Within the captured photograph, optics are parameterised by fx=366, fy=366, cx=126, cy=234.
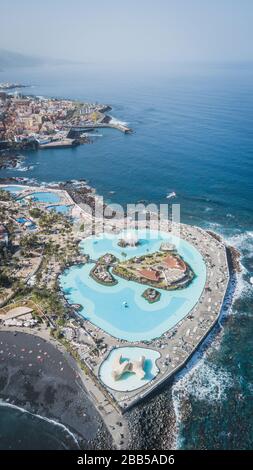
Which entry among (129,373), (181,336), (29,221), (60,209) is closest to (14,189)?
(60,209)

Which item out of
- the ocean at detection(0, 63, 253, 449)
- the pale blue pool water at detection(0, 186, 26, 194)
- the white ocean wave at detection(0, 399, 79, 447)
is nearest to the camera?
the white ocean wave at detection(0, 399, 79, 447)

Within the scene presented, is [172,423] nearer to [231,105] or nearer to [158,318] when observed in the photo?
[158,318]

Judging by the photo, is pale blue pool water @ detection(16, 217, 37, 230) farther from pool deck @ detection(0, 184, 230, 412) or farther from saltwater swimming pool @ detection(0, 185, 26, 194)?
pool deck @ detection(0, 184, 230, 412)

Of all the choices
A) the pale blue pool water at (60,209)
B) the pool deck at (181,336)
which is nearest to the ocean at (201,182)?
the pool deck at (181,336)

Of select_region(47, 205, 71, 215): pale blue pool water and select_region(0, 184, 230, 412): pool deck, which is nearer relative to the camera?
select_region(0, 184, 230, 412): pool deck

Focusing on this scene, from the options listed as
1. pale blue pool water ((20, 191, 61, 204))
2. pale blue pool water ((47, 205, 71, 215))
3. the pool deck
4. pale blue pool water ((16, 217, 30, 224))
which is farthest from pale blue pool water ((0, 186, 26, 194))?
the pool deck

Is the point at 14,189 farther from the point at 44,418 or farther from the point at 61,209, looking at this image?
the point at 44,418
